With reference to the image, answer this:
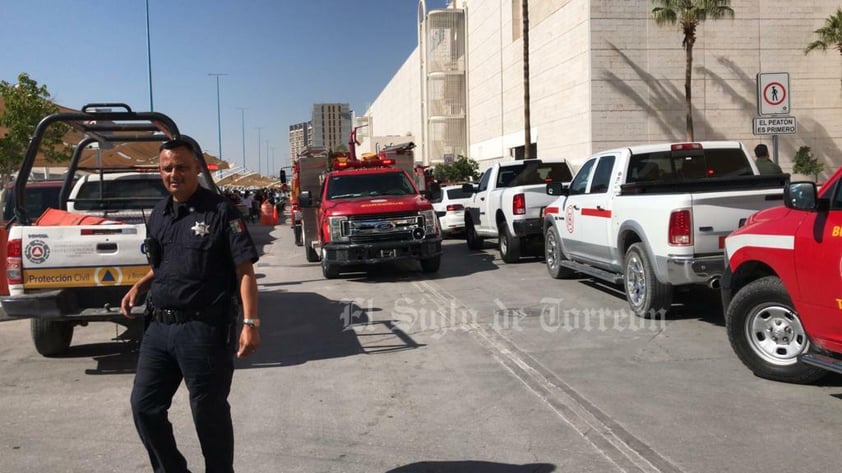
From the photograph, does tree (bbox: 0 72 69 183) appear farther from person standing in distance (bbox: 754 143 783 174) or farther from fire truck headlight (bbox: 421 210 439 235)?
person standing in distance (bbox: 754 143 783 174)

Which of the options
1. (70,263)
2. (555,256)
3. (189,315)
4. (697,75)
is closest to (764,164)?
(555,256)

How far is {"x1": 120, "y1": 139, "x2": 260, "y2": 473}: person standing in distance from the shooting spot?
3.71 m

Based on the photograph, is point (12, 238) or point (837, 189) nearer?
point (837, 189)

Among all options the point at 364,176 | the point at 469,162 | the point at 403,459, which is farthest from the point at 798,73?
the point at 403,459

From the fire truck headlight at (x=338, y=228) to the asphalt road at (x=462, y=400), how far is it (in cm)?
306

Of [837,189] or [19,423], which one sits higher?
[837,189]

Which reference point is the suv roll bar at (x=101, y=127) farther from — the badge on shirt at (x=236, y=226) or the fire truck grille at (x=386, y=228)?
the fire truck grille at (x=386, y=228)

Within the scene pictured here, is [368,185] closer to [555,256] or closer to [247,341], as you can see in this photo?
[555,256]

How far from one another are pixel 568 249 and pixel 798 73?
1042 inches

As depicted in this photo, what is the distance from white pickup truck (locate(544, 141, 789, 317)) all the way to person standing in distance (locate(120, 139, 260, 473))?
5.47 m

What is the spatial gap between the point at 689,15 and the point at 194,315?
29132 millimetres

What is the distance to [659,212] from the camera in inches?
320

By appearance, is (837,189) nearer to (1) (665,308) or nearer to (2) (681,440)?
(2) (681,440)

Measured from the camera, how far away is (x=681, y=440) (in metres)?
4.91
